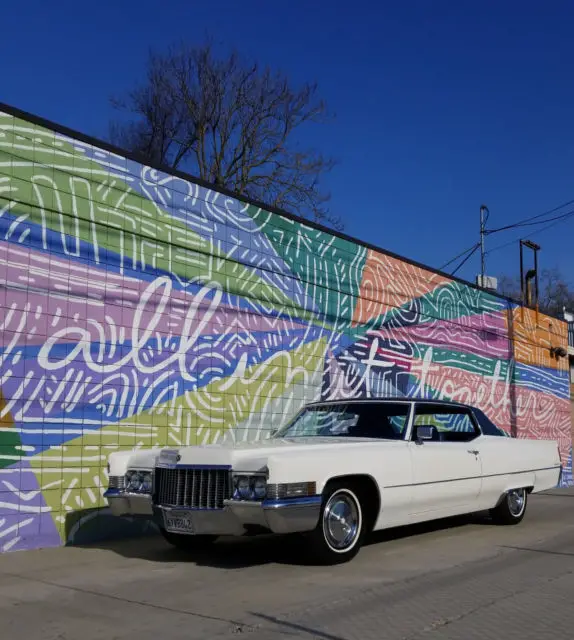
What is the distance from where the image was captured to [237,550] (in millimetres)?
8188

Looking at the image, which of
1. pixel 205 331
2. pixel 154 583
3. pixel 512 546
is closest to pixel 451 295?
pixel 205 331

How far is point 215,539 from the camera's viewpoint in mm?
8508

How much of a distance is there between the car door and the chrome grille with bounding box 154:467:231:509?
7.08ft

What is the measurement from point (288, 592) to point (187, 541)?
2208 mm

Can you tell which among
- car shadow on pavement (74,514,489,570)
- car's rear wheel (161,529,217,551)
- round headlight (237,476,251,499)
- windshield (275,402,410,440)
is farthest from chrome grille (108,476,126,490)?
windshield (275,402,410,440)

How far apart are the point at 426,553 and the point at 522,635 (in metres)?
3.11

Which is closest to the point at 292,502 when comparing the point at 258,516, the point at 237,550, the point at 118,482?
the point at 258,516

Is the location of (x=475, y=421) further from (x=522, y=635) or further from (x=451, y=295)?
(x=451, y=295)

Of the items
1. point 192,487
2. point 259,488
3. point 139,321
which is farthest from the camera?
point 139,321

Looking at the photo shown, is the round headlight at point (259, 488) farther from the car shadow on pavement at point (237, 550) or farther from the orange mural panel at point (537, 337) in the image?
the orange mural panel at point (537, 337)

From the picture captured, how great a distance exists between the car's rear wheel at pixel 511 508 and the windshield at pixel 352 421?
92.7 inches

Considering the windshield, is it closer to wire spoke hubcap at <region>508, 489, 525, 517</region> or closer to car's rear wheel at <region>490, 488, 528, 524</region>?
car's rear wheel at <region>490, 488, 528, 524</region>

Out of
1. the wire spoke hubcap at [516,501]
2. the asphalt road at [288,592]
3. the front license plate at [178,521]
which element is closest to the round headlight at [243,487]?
the front license plate at [178,521]

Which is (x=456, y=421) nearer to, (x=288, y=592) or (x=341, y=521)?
(x=341, y=521)
